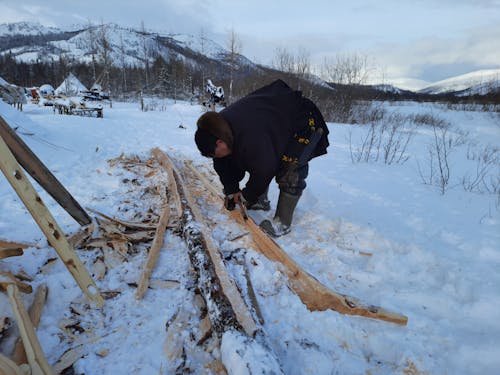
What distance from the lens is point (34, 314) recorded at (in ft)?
5.65

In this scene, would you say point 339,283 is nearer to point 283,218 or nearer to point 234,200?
point 283,218

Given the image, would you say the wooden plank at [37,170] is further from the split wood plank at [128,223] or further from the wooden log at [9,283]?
the wooden log at [9,283]

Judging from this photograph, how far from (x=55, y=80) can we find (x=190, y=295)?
190ft

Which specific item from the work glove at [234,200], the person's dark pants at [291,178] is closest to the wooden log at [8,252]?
the work glove at [234,200]

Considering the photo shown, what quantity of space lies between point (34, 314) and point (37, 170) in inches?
44.8

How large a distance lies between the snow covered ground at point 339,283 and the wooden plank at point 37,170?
223 mm

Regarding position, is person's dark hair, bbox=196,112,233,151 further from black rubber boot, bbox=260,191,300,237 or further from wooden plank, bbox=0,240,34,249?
wooden plank, bbox=0,240,34,249

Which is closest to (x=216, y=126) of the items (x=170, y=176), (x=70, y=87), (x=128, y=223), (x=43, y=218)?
(x=43, y=218)

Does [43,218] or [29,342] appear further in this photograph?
[43,218]

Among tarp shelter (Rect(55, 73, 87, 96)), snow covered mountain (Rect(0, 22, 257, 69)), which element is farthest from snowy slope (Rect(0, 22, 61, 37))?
tarp shelter (Rect(55, 73, 87, 96))

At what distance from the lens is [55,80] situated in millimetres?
46719

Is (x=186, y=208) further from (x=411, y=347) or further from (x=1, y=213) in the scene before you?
(x=411, y=347)

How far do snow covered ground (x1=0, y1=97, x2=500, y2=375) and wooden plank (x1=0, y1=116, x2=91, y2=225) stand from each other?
0.22 m

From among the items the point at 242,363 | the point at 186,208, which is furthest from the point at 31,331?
the point at 186,208
